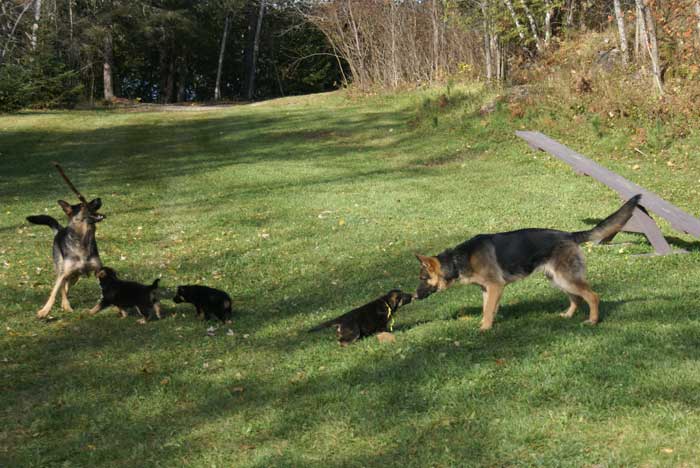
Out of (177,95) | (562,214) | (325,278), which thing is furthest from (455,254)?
(177,95)

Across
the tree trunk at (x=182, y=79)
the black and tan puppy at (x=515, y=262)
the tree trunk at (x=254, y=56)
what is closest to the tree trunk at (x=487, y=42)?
the black and tan puppy at (x=515, y=262)

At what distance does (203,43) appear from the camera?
153 ft

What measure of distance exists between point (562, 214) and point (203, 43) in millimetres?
37060

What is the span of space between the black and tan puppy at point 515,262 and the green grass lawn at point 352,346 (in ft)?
1.24

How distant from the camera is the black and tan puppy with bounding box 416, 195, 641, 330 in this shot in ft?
24.1

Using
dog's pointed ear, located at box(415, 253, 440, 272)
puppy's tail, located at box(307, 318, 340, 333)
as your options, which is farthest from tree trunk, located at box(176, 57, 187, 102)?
dog's pointed ear, located at box(415, 253, 440, 272)

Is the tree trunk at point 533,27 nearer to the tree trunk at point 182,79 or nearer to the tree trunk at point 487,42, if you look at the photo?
the tree trunk at point 487,42

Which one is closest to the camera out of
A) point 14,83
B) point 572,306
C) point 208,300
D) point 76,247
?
point 572,306

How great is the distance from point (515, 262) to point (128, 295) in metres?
4.48

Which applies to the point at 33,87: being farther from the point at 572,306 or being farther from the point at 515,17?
the point at 572,306

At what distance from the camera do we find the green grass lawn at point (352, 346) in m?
5.51

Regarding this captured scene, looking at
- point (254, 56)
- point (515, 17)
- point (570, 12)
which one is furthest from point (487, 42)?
point (254, 56)

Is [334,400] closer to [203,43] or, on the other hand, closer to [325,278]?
[325,278]

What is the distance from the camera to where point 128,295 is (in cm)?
895
